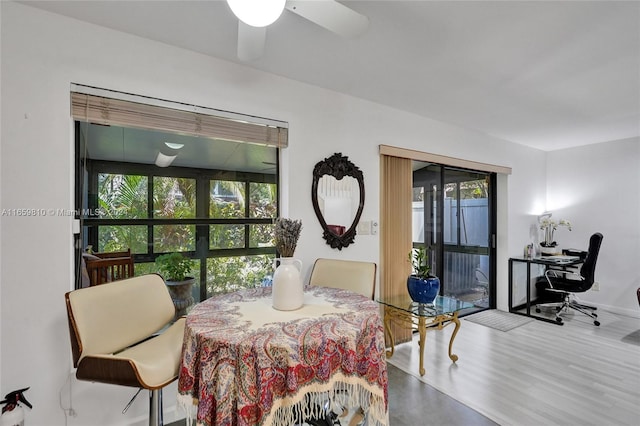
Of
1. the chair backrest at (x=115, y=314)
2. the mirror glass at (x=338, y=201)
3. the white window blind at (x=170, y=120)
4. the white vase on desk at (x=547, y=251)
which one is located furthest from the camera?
the white vase on desk at (x=547, y=251)

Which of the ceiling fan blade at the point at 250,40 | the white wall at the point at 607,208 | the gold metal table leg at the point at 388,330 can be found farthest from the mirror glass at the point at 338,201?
the white wall at the point at 607,208

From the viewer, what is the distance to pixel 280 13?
117 centimetres

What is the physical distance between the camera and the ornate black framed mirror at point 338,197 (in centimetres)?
256

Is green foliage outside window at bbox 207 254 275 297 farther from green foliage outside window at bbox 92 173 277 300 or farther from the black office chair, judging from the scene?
the black office chair

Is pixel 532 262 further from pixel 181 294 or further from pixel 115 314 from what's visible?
pixel 115 314

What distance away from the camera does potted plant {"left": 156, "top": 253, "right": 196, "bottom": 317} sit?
213cm

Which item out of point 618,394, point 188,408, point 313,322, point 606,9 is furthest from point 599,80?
point 188,408

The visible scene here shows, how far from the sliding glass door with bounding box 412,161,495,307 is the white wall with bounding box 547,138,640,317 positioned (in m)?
1.36

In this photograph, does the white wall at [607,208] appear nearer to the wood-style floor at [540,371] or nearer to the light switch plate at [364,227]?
the wood-style floor at [540,371]

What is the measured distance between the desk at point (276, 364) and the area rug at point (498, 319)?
3.05 meters

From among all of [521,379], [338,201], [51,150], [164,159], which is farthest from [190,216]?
[521,379]

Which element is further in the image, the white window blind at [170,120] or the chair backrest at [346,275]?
the chair backrest at [346,275]

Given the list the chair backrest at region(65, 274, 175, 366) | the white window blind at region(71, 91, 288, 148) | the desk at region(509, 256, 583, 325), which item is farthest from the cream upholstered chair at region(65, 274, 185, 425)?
the desk at region(509, 256, 583, 325)

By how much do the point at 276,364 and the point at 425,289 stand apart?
1875 millimetres
